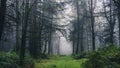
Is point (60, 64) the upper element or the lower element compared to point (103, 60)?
lower

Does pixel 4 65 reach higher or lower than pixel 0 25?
lower

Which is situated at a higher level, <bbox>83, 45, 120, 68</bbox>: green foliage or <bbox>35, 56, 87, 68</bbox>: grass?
<bbox>83, 45, 120, 68</bbox>: green foliage

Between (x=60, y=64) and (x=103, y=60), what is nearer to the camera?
(x=103, y=60)

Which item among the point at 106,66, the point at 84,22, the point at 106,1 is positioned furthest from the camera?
the point at 84,22

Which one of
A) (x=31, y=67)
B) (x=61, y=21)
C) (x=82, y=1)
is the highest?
(x=82, y=1)

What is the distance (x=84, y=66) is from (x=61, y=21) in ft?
103

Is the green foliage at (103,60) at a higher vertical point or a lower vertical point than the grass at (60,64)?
higher

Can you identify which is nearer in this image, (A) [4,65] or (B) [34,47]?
(A) [4,65]

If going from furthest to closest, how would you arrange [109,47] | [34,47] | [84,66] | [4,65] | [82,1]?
1. [82,1]
2. [34,47]
3. [109,47]
4. [84,66]
5. [4,65]

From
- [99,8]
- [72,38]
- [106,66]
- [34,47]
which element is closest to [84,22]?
[72,38]

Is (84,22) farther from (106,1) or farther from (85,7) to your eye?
(106,1)

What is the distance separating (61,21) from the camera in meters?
46.1

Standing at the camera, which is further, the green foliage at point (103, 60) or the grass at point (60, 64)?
the grass at point (60, 64)

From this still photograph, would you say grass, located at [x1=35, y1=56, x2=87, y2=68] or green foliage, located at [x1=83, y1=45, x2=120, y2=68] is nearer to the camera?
green foliage, located at [x1=83, y1=45, x2=120, y2=68]
